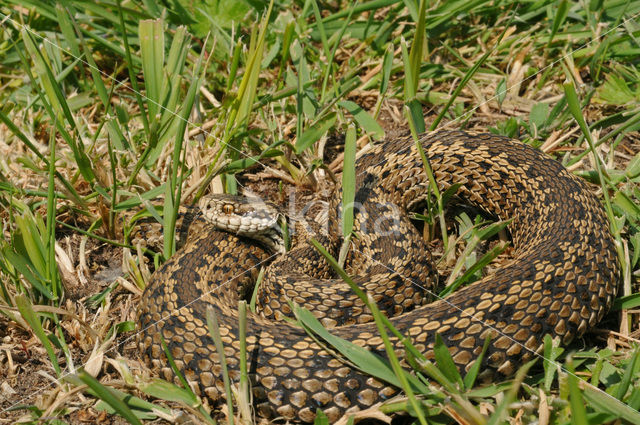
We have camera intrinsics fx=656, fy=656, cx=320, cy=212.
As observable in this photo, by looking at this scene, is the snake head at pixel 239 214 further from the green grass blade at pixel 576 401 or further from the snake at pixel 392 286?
the green grass blade at pixel 576 401

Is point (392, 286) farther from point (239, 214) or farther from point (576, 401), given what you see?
point (576, 401)

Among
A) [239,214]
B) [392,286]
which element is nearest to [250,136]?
[239,214]

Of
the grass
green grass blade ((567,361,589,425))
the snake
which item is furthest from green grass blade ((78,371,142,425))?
green grass blade ((567,361,589,425))

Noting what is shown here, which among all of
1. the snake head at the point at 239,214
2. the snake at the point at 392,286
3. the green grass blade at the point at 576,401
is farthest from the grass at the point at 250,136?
the snake head at the point at 239,214

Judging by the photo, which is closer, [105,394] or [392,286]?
[105,394]

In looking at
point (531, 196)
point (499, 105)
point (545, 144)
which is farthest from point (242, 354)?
point (499, 105)

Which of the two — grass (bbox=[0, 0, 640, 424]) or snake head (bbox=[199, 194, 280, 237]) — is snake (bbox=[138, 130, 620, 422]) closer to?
snake head (bbox=[199, 194, 280, 237])
